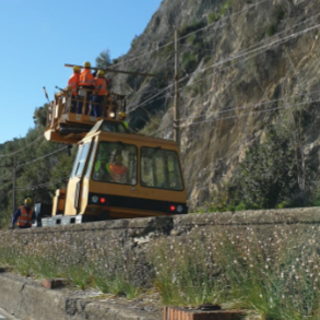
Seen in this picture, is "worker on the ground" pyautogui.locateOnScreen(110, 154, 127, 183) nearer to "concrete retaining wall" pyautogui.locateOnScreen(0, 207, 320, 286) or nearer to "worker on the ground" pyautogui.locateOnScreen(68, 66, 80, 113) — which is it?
"concrete retaining wall" pyautogui.locateOnScreen(0, 207, 320, 286)

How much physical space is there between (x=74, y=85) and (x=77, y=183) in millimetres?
5569

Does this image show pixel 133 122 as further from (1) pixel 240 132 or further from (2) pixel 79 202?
(2) pixel 79 202

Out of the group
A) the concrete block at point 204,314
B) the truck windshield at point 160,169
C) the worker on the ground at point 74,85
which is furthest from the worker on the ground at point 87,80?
the concrete block at point 204,314

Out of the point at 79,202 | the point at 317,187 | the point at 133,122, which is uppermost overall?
the point at 133,122

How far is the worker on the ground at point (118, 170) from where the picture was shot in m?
12.4

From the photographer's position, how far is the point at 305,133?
27.3m

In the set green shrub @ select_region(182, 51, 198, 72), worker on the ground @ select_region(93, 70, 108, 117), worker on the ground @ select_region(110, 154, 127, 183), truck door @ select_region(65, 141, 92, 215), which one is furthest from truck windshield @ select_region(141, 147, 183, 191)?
green shrub @ select_region(182, 51, 198, 72)

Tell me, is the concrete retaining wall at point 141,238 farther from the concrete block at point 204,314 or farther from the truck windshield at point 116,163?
the truck windshield at point 116,163

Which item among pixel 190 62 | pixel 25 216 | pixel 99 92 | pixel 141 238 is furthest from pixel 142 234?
pixel 190 62

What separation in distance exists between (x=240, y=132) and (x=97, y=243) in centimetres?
2541

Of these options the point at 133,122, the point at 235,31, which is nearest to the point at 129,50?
the point at 133,122

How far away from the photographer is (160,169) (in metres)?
13.0

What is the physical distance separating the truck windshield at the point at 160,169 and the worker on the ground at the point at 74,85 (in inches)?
182

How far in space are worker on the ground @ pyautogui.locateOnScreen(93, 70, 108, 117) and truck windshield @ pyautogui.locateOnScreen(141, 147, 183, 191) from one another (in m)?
4.56
